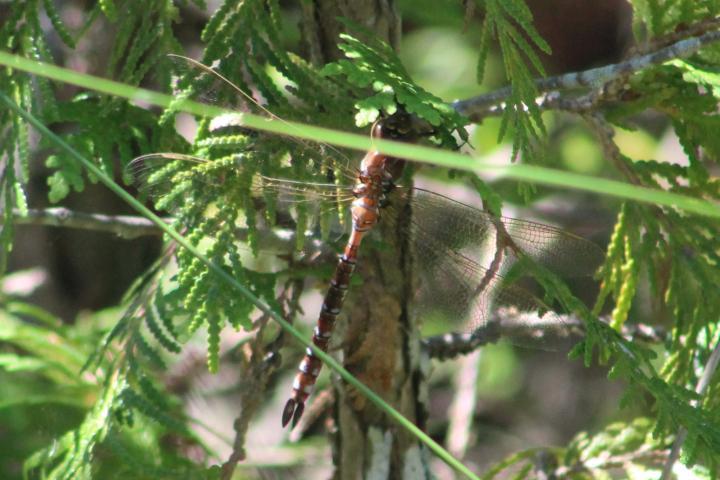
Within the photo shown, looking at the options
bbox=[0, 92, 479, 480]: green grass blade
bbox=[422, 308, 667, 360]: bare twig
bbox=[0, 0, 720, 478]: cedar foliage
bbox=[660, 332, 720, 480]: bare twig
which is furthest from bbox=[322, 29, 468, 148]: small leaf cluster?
bbox=[660, 332, 720, 480]: bare twig

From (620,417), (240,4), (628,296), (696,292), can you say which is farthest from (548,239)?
(620,417)

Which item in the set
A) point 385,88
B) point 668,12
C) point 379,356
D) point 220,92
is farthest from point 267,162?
point 668,12

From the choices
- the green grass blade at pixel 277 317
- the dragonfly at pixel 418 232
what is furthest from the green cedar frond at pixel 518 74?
the green grass blade at pixel 277 317

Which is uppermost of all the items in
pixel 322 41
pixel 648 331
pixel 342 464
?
pixel 322 41

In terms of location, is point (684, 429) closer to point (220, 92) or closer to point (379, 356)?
point (379, 356)

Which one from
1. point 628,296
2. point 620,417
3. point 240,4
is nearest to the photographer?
point 240,4

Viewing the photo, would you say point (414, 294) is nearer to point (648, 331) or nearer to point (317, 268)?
point (317, 268)

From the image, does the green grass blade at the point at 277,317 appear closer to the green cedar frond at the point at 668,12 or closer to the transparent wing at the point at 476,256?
the transparent wing at the point at 476,256
